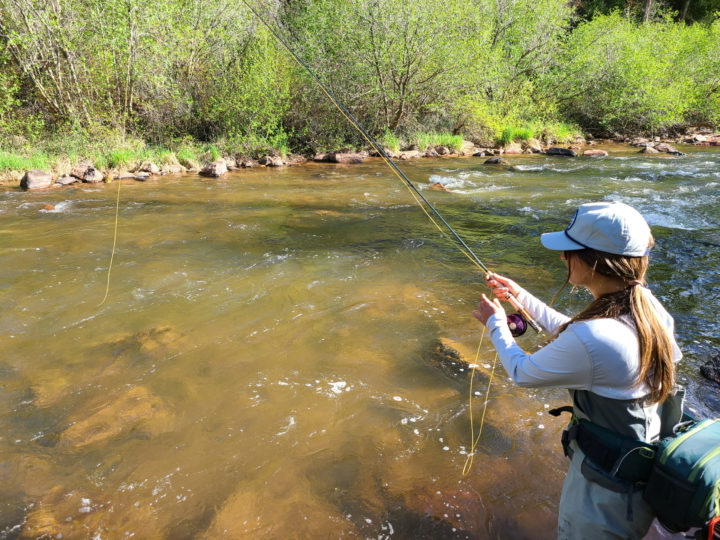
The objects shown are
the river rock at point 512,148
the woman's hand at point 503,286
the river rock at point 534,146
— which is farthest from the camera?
the river rock at point 534,146

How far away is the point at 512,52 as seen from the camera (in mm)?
22141

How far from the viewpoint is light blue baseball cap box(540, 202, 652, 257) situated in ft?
5.11

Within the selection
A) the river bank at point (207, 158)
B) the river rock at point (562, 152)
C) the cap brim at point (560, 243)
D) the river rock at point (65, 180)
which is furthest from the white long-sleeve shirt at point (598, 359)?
the river rock at point (562, 152)

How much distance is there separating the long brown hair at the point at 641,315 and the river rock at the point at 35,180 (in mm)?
12861

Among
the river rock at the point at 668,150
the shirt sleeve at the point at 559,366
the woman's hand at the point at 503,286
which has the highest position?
the shirt sleeve at the point at 559,366

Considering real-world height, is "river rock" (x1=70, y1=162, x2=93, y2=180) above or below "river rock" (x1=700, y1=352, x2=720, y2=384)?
below

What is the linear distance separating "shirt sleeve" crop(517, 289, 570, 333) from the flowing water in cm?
106

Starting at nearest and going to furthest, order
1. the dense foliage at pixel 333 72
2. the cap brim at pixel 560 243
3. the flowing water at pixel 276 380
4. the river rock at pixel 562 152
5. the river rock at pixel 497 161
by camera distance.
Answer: the cap brim at pixel 560 243 < the flowing water at pixel 276 380 < the dense foliage at pixel 333 72 < the river rock at pixel 497 161 < the river rock at pixel 562 152

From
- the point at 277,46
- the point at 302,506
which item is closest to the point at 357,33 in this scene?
the point at 277,46

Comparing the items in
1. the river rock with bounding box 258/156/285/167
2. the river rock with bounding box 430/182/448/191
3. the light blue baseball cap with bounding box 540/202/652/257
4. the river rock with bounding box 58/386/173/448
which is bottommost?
the river rock with bounding box 258/156/285/167

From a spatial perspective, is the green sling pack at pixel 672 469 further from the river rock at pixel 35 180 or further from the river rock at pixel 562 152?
the river rock at pixel 562 152

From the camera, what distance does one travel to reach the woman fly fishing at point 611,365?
1500 millimetres

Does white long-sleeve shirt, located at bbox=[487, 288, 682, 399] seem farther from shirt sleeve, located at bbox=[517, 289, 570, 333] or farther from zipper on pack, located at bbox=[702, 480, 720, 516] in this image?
shirt sleeve, located at bbox=[517, 289, 570, 333]

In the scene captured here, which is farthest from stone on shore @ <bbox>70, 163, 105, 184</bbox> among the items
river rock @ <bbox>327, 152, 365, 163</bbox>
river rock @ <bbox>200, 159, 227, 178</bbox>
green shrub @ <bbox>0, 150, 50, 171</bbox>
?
river rock @ <bbox>327, 152, 365, 163</bbox>
